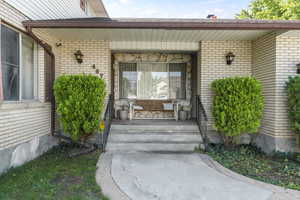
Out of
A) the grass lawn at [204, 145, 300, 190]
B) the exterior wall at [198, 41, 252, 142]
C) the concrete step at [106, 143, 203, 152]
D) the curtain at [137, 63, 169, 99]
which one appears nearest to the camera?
the grass lawn at [204, 145, 300, 190]

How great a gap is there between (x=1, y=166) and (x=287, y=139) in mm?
5774

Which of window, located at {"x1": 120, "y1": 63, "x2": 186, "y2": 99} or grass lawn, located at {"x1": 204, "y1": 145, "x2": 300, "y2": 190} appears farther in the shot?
window, located at {"x1": 120, "y1": 63, "x2": 186, "y2": 99}

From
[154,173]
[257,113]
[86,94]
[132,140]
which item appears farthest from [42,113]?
[257,113]

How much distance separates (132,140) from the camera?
15.7ft

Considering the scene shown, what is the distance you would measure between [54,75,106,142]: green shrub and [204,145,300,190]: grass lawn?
2.88 metres

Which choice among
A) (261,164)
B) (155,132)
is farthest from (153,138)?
(261,164)

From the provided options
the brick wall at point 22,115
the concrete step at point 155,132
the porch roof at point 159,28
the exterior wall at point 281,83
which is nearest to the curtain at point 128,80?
the porch roof at point 159,28

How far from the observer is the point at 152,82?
7.08 m

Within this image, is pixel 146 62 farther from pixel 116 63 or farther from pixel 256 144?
pixel 256 144

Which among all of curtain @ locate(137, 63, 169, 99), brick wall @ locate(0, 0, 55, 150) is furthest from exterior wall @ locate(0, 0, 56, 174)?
curtain @ locate(137, 63, 169, 99)

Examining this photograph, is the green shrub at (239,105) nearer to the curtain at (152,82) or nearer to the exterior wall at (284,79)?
the exterior wall at (284,79)

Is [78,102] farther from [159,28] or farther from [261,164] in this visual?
[261,164]

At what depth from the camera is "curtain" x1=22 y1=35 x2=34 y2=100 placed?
3.98 meters

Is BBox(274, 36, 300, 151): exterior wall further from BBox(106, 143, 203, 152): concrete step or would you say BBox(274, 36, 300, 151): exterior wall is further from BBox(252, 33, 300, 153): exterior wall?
BBox(106, 143, 203, 152): concrete step
